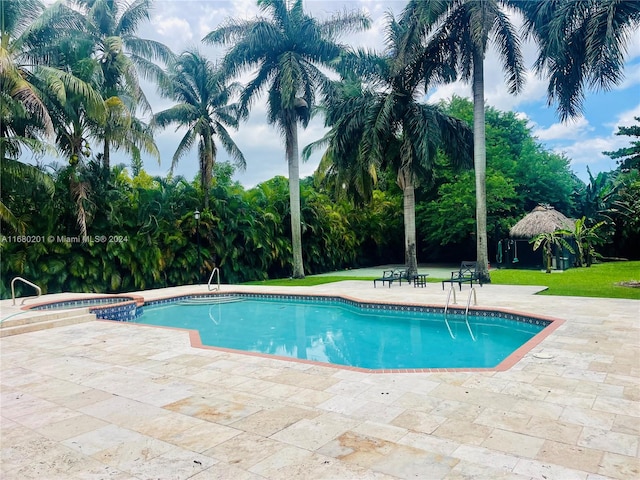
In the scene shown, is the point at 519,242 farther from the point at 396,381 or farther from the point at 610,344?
the point at 396,381

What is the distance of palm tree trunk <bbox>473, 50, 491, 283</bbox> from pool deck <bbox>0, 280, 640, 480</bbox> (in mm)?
8062

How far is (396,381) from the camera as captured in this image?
496 cm

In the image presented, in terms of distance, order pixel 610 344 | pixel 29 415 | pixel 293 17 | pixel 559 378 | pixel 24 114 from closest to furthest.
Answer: pixel 29 415
pixel 559 378
pixel 610 344
pixel 24 114
pixel 293 17

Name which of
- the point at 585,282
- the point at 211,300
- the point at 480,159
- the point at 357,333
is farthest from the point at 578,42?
the point at 211,300

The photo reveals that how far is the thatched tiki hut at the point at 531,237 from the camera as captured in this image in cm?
2014

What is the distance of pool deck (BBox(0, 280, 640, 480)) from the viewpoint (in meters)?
3.12

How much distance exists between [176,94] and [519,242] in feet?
55.4

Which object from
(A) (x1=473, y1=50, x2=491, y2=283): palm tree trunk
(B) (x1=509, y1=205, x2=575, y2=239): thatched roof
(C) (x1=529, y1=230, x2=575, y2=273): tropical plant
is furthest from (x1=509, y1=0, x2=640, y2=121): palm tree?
(B) (x1=509, y1=205, x2=575, y2=239): thatched roof

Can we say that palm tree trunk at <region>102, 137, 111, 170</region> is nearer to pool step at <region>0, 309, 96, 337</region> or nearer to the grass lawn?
pool step at <region>0, 309, 96, 337</region>

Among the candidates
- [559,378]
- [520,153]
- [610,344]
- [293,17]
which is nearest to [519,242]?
[520,153]

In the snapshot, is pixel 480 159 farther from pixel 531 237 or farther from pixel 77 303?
pixel 77 303

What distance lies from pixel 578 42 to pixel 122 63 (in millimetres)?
14420

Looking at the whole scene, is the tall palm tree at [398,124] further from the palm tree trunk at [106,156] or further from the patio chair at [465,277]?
the palm tree trunk at [106,156]

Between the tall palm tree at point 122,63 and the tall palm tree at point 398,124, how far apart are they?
7047mm
